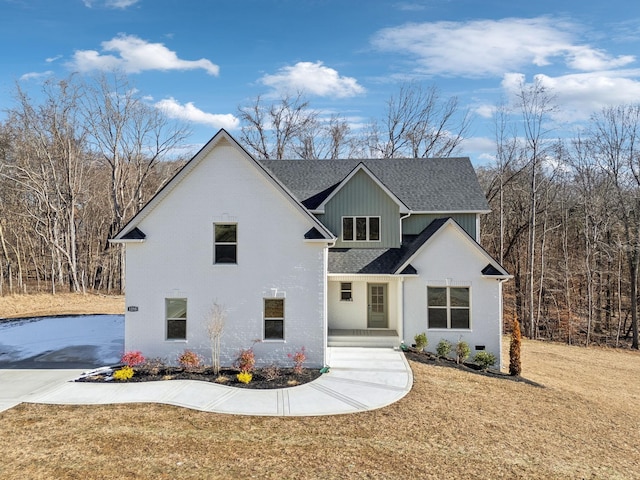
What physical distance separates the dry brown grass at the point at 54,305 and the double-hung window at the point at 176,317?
51.0ft

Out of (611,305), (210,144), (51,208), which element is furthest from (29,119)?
(611,305)

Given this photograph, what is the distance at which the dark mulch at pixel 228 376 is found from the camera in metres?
12.4

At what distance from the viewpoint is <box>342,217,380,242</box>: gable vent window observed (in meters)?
18.3

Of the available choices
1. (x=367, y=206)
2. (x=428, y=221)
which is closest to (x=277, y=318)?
(x=367, y=206)

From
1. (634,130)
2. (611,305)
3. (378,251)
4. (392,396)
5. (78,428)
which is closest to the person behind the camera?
(78,428)

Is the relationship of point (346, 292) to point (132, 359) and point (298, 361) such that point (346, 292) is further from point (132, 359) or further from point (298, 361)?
point (132, 359)

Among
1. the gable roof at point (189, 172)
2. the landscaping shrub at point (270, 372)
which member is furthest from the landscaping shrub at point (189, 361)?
the gable roof at point (189, 172)

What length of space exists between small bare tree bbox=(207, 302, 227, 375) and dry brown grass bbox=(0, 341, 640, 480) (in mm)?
3297

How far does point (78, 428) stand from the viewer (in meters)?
9.09

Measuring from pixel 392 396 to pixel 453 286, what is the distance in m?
6.19

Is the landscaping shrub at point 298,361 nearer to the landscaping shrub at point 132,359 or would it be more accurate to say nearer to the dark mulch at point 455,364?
the dark mulch at point 455,364

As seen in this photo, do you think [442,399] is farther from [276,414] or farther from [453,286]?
[453,286]

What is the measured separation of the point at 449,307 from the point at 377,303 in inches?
126

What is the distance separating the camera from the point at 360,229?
18391mm
